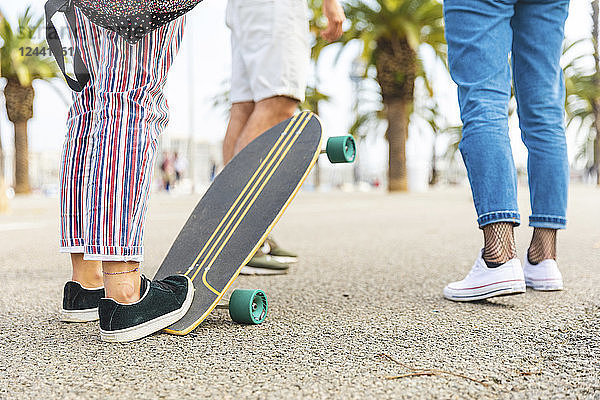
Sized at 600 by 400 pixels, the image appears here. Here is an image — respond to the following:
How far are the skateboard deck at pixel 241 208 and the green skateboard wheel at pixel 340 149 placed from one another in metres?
0.03

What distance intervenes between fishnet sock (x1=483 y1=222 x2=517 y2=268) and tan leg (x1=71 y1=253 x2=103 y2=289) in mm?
1044

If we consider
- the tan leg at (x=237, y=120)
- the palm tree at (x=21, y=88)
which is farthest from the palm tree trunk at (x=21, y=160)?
the tan leg at (x=237, y=120)

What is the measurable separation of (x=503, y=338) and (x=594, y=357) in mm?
187

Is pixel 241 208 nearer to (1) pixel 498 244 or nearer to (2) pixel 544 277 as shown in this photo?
(1) pixel 498 244

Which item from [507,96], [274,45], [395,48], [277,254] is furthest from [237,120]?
[395,48]

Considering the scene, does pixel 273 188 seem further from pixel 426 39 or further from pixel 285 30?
pixel 426 39

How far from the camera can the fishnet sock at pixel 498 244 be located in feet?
5.16

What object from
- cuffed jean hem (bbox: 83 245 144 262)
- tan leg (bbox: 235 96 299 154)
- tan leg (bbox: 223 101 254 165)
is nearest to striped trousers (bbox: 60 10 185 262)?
cuffed jean hem (bbox: 83 245 144 262)

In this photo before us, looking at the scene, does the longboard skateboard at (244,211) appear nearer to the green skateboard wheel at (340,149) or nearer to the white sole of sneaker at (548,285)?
the green skateboard wheel at (340,149)

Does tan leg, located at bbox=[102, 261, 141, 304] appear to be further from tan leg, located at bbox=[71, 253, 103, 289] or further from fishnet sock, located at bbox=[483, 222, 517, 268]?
fishnet sock, located at bbox=[483, 222, 517, 268]

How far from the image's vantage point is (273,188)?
1.54m

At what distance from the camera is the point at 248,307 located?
1.37 m

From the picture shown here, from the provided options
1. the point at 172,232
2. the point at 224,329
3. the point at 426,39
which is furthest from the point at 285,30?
the point at 426,39

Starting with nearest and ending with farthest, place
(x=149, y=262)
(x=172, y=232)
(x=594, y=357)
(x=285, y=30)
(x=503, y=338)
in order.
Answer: (x=594, y=357) → (x=503, y=338) → (x=285, y=30) → (x=149, y=262) → (x=172, y=232)
